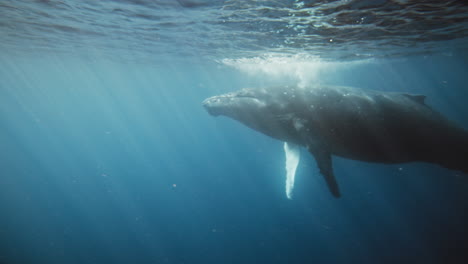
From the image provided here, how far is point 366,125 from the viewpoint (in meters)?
6.37

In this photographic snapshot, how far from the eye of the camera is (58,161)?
74.0 m

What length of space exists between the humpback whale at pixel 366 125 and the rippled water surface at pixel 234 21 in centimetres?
353

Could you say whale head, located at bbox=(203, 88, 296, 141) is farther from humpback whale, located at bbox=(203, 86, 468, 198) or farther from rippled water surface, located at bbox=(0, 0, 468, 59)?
rippled water surface, located at bbox=(0, 0, 468, 59)

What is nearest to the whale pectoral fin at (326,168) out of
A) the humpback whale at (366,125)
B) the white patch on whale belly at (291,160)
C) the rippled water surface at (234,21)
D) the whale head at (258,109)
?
the humpback whale at (366,125)

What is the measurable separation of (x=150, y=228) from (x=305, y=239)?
17.4 meters

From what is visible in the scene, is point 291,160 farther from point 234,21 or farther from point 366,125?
point 234,21

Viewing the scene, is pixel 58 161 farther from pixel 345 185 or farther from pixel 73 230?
pixel 345 185

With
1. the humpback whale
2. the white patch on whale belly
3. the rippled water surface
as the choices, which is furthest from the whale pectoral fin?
the rippled water surface

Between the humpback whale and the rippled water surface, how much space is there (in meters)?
3.53

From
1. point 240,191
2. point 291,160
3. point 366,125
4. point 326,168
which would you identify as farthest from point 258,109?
point 240,191

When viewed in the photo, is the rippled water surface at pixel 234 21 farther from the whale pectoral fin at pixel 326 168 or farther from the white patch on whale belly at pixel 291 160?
the whale pectoral fin at pixel 326 168

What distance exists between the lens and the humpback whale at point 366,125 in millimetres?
6383

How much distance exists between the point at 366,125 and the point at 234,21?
24.5 feet

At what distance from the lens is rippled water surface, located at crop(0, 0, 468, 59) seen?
28.9 feet
